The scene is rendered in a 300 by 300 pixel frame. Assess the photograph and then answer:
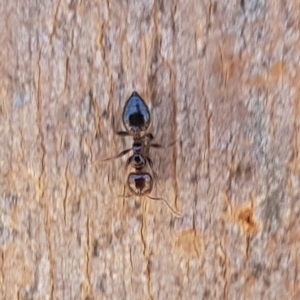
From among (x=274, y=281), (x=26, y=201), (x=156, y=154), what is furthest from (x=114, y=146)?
(x=274, y=281)

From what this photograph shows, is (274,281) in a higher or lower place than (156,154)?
lower

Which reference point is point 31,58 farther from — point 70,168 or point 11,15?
point 70,168

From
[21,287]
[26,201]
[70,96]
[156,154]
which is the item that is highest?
[70,96]

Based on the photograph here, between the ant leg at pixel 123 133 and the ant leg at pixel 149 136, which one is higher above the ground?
the ant leg at pixel 123 133

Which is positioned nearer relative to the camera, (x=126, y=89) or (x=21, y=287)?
(x=126, y=89)
